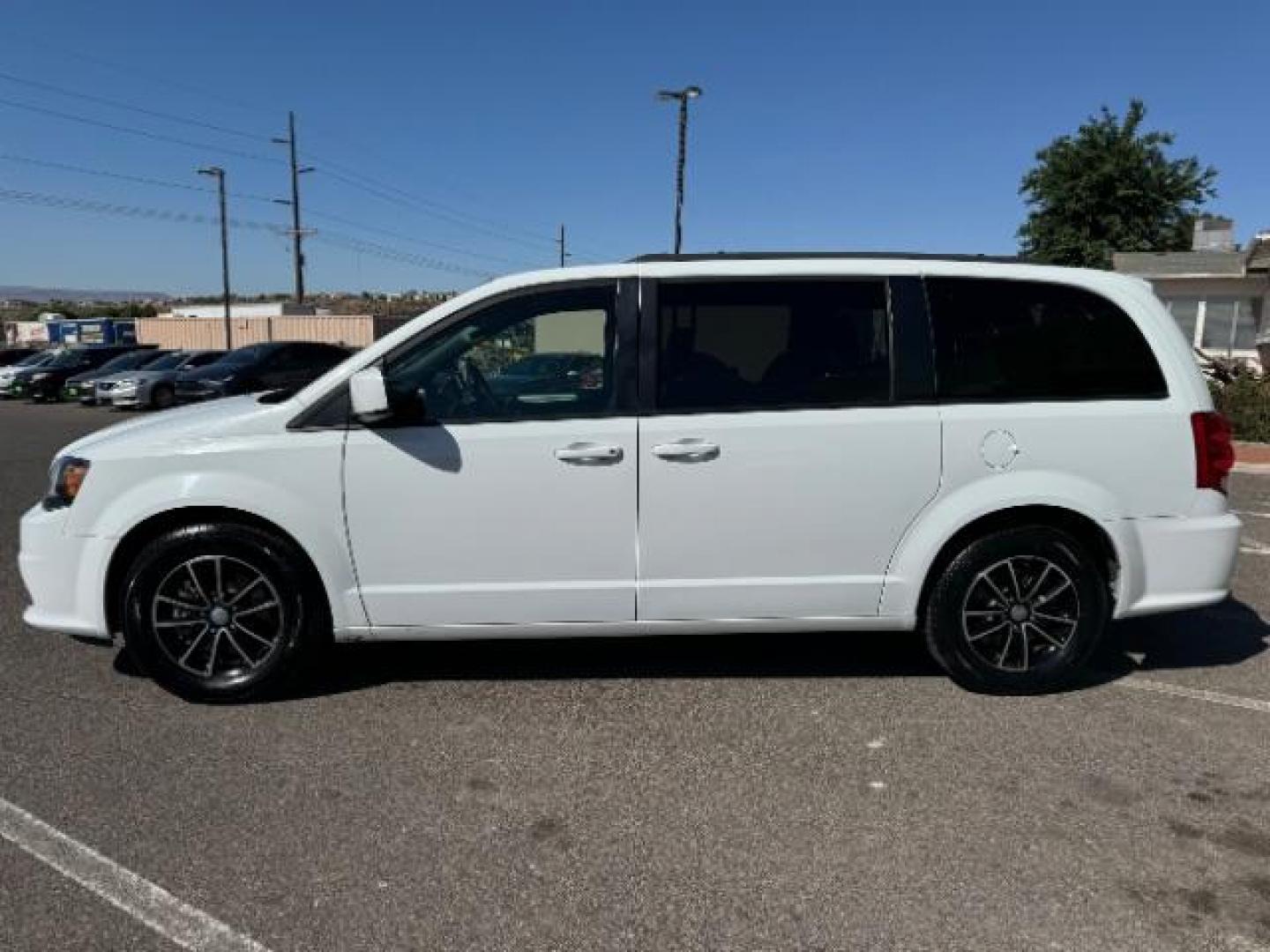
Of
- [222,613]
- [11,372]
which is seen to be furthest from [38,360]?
[222,613]

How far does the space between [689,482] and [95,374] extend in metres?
24.7

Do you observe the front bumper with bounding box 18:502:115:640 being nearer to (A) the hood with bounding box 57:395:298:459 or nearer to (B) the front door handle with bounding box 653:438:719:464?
(A) the hood with bounding box 57:395:298:459

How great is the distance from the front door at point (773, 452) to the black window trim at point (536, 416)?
82mm

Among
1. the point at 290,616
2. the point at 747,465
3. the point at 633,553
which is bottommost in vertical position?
the point at 290,616

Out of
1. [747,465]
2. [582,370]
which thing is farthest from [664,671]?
[582,370]

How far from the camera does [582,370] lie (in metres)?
3.88

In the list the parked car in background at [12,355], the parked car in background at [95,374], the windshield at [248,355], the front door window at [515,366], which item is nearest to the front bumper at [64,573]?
the front door window at [515,366]

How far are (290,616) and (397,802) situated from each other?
43.1 inches

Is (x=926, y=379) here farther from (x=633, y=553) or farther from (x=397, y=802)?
(x=397, y=802)

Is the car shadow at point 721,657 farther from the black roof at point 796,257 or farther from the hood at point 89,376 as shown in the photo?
the hood at point 89,376

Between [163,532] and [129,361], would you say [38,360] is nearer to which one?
[129,361]

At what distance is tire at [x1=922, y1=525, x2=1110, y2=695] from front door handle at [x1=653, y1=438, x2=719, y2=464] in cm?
118

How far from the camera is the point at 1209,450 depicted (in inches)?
155

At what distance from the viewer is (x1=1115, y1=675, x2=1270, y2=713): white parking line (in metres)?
3.96
